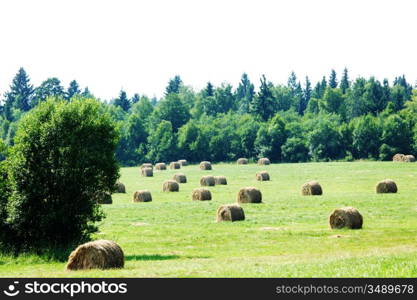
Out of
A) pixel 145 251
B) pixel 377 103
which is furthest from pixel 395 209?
pixel 377 103

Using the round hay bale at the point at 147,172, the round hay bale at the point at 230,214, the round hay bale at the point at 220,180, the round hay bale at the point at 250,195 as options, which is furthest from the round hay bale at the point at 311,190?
the round hay bale at the point at 147,172

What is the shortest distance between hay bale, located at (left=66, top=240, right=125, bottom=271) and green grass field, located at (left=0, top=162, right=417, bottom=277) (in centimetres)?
68

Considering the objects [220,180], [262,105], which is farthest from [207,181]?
[262,105]

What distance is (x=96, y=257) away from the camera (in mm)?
22547

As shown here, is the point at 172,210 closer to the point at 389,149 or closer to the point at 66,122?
the point at 66,122

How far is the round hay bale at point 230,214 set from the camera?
38.9 meters

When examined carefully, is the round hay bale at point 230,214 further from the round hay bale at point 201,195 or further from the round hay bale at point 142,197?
the round hay bale at point 142,197

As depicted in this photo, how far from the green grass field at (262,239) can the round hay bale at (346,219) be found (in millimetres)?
532

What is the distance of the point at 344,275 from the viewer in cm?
1772

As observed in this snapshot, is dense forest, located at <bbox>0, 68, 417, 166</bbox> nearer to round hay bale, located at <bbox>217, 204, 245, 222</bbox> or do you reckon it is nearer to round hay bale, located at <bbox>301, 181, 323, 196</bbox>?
round hay bale, located at <bbox>301, 181, 323, 196</bbox>

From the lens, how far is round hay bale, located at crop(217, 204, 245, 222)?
128 ft

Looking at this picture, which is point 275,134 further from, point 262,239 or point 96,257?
point 96,257

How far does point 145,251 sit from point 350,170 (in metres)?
63.7

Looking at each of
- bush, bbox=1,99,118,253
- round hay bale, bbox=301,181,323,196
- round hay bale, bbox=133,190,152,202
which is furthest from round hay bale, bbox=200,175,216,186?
bush, bbox=1,99,118,253
